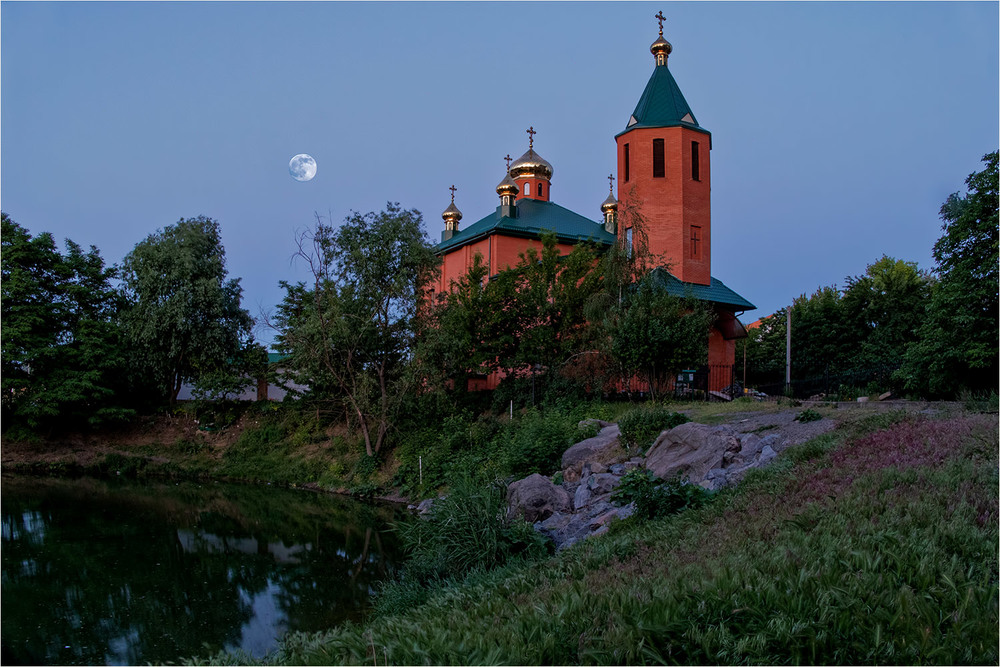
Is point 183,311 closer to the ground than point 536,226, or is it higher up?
closer to the ground

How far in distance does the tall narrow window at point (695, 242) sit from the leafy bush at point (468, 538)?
21103mm

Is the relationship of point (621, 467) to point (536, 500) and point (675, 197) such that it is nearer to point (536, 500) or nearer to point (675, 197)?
point (536, 500)

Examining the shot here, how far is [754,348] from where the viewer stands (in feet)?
134

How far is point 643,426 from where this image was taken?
14906 millimetres

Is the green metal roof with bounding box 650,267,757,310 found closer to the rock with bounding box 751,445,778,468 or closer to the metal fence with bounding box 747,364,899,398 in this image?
the metal fence with bounding box 747,364,899,398

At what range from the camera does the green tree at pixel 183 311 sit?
28.1 m

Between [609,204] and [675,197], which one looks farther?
[609,204]

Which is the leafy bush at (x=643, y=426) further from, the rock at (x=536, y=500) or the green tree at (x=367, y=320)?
the green tree at (x=367, y=320)

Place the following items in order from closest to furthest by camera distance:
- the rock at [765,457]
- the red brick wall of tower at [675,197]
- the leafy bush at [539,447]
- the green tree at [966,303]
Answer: the rock at [765,457]
the leafy bush at [539,447]
the green tree at [966,303]
the red brick wall of tower at [675,197]

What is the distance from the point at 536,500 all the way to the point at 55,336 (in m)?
23.8

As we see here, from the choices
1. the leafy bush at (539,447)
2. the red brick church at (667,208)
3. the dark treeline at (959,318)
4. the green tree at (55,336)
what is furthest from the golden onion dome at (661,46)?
the green tree at (55,336)

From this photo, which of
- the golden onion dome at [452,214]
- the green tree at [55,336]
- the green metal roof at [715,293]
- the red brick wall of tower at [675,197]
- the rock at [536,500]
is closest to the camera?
the rock at [536,500]

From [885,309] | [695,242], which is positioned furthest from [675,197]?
[885,309]

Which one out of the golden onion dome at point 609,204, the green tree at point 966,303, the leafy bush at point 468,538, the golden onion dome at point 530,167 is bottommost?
the leafy bush at point 468,538
